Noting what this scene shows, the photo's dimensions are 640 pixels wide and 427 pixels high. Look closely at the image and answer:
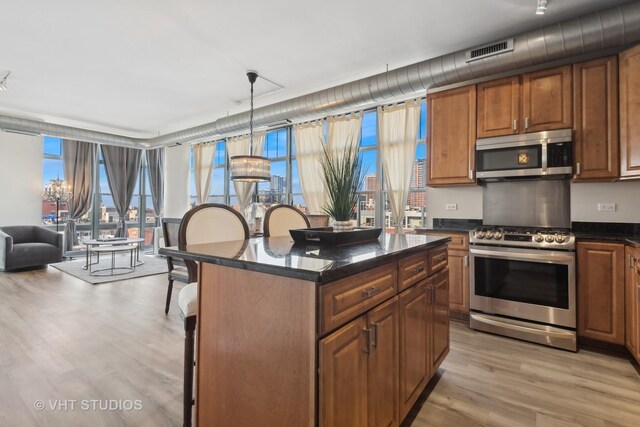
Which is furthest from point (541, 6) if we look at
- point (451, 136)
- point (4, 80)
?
point (4, 80)

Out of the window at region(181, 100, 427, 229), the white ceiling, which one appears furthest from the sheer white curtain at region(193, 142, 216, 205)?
the white ceiling

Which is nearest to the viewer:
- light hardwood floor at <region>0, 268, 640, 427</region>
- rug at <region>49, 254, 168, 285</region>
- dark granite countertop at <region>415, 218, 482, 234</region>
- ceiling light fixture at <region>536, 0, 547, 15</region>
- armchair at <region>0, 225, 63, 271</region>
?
light hardwood floor at <region>0, 268, 640, 427</region>

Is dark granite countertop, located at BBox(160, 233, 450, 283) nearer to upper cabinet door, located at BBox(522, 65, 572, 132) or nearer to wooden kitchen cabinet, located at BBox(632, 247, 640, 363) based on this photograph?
wooden kitchen cabinet, located at BBox(632, 247, 640, 363)

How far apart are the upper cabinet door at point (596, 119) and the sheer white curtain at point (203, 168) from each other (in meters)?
6.27

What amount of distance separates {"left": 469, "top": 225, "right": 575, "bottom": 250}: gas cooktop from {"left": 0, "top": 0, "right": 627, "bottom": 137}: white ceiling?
1882 mm

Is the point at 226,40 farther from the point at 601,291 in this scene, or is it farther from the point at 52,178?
the point at 52,178

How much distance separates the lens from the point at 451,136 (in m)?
3.62

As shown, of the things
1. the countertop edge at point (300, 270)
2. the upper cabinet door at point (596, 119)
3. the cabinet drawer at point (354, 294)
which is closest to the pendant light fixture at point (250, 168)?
the countertop edge at point (300, 270)

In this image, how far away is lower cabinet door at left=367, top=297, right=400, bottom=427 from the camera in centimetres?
136

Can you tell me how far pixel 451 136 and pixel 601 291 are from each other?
6.37 feet

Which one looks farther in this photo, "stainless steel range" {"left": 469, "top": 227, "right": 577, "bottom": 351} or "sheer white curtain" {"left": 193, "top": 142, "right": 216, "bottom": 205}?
"sheer white curtain" {"left": 193, "top": 142, "right": 216, "bottom": 205}

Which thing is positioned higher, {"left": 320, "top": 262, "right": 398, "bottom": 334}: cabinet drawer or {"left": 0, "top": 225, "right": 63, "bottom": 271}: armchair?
{"left": 320, "top": 262, "right": 398, "bottom": 334}: cabinet drawer

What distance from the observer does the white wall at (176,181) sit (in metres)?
7.73

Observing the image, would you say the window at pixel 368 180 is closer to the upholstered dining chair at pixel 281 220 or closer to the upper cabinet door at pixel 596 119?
the upholstered dining chair at pixel 281 220
